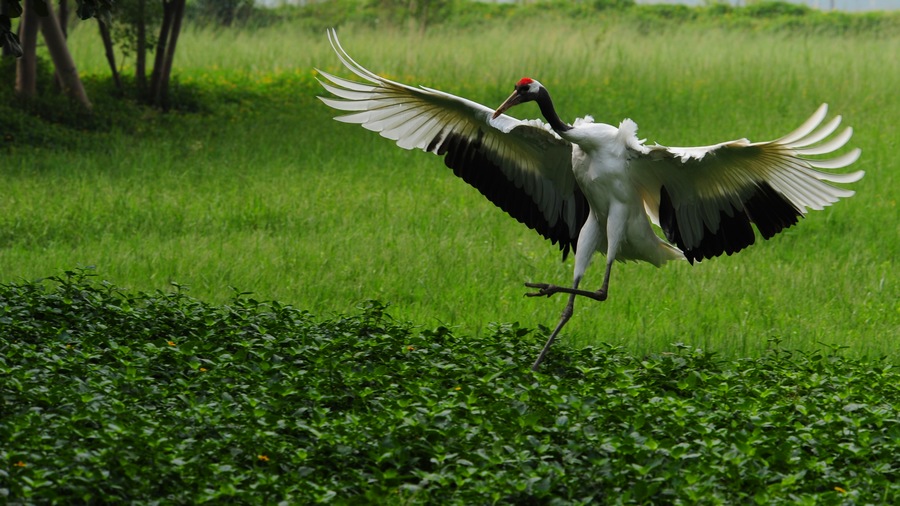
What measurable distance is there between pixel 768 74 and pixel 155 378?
Result: 541 inches

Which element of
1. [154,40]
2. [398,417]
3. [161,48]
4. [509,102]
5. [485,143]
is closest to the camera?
[398,417]

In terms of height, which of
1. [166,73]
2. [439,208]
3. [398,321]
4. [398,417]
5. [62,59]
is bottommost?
[398,321]

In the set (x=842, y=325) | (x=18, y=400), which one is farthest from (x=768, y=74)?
(x=18, y=400)

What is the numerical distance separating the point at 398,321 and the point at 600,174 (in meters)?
1.88

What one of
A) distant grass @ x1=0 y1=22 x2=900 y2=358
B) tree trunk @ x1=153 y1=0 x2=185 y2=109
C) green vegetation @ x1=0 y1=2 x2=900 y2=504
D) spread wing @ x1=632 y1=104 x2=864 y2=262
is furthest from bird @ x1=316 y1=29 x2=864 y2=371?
tree trunk @ x1=153 y1=0 x2=185 y2=109

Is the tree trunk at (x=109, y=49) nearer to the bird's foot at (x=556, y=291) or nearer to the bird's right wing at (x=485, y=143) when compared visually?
the bird's right wing at (x=485, y=143)

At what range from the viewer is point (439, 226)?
1094cm

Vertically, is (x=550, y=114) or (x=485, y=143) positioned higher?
(x=550, y=114)

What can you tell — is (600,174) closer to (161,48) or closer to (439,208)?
(439,208)

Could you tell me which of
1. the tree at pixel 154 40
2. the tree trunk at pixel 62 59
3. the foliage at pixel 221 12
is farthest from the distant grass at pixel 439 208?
the foliage at pixel 221 12

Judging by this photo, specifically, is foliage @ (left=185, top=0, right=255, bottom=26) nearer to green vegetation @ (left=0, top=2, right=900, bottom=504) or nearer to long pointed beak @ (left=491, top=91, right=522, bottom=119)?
green vegetation @ (left=0, top=2, right=900, bottom=504)

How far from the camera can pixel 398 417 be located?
5078 millimetres

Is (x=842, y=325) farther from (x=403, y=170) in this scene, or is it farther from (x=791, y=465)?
(x=403, y=170)

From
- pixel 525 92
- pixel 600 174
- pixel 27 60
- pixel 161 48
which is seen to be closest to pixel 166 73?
pixel 161 48
